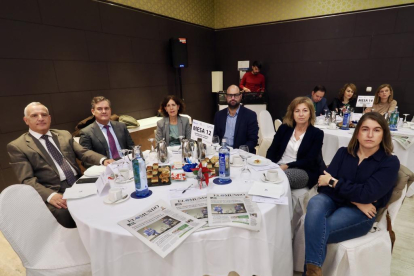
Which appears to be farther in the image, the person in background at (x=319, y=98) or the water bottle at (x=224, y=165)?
the person in background at (x=319, y=98)

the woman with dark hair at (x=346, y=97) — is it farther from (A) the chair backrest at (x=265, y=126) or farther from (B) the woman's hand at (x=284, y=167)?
(B) the woman's hand at (x=284, y=167)

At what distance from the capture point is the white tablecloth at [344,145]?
299cm

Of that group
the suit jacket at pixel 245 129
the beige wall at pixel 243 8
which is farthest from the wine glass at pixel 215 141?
the beige wall at pixel 243 8

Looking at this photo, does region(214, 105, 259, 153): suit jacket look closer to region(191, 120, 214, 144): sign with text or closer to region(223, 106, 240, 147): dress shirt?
region(223, 106, 240, 147): dress shirt

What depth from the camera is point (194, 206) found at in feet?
4.62

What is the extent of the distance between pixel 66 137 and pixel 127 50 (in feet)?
8.91

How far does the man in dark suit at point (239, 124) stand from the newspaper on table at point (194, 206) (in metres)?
1.62

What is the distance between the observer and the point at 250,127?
3.02m

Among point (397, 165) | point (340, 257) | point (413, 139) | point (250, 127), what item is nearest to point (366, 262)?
point (340, 257)

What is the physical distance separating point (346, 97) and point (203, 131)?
3.96 m

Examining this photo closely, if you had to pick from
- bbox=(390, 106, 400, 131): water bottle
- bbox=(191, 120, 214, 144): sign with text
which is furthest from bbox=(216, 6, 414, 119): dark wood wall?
bbox=(191, 120, 214, 144): sign with text

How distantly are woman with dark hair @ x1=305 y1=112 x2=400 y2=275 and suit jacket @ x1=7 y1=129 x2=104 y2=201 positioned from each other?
6.83ft

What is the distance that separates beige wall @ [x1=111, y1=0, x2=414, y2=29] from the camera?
493 centimetres

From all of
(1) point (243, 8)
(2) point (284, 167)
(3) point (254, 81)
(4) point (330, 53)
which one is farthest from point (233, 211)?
(1) point (243, 8)
